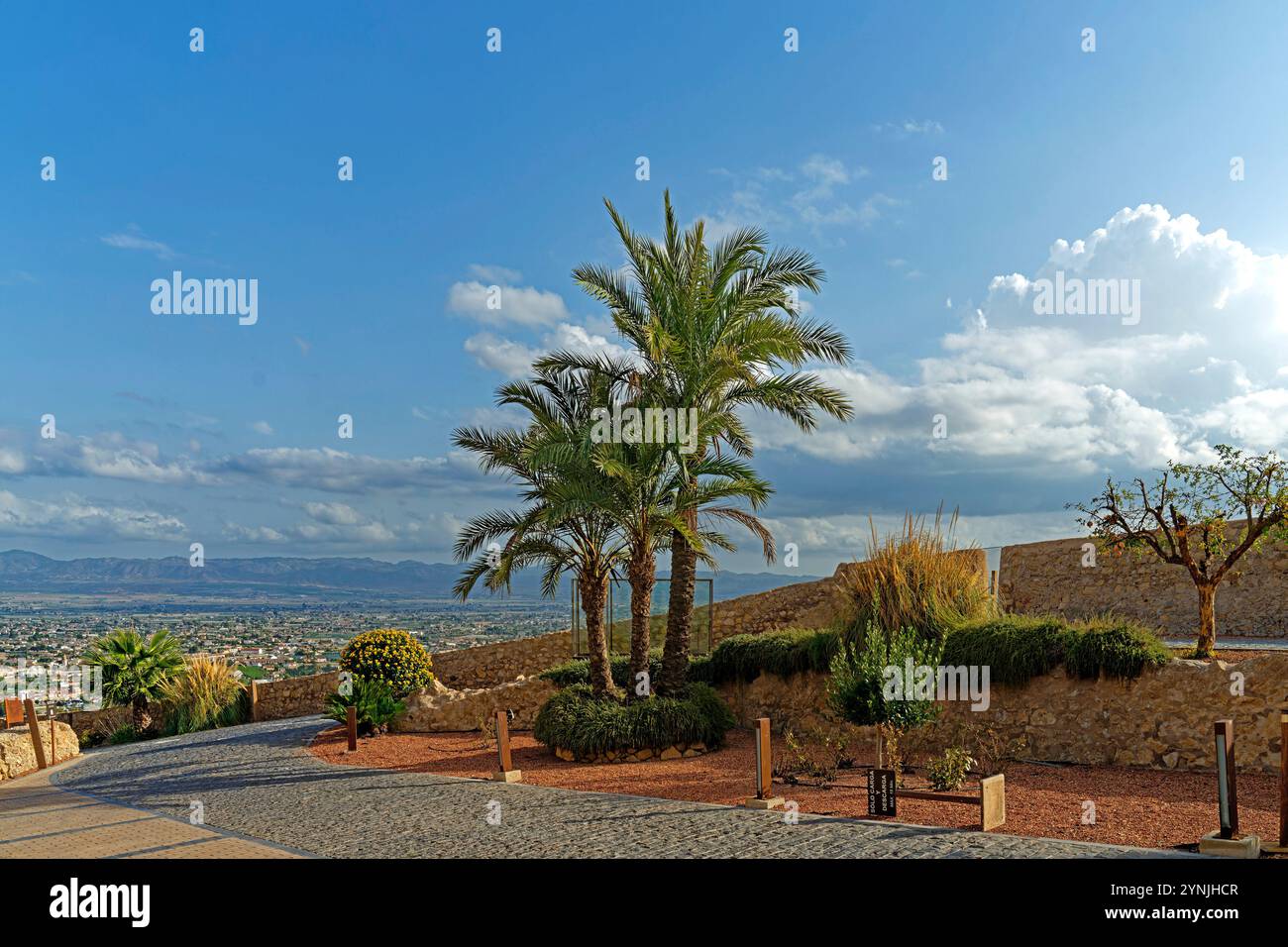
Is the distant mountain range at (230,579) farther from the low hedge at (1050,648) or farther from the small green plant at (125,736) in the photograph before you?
the low hedge at (1050,648)

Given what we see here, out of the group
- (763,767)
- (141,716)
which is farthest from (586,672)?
(141,716)

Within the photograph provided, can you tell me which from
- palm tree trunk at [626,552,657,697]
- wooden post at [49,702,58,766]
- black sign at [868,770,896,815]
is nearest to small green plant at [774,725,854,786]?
black sign at [868,770,896,815]

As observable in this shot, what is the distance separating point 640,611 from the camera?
14.7 m

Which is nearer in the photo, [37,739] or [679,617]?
[679,617]

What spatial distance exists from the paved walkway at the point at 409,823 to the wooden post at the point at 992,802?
0.42m

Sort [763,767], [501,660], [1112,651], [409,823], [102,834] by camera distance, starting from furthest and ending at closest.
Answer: [501,660]
[1112,651]
[763,767]
[102,834]
[409,823]

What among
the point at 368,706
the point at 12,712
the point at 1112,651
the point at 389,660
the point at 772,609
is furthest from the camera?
the point at 772,609

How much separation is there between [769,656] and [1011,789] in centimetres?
559

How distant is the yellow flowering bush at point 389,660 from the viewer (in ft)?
61.2

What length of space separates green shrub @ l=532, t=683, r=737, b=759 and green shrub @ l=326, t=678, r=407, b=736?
4125 millimetres

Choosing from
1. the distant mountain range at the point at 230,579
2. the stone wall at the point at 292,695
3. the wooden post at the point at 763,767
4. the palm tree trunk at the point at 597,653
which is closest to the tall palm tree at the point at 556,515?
the palm tree trunk at the point at 597,653

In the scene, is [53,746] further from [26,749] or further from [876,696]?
[876,696]
